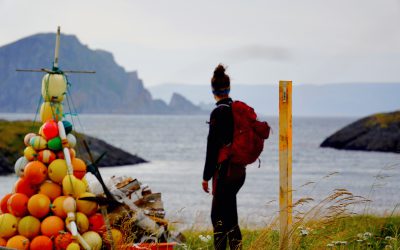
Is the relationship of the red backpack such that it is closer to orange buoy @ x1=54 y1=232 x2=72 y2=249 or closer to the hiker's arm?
the hiker's arm

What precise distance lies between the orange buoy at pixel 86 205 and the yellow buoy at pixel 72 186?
0.21ft

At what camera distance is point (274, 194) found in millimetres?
46500

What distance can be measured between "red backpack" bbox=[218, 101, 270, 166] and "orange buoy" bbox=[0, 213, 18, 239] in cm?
209

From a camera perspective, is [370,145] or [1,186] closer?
[1,186]

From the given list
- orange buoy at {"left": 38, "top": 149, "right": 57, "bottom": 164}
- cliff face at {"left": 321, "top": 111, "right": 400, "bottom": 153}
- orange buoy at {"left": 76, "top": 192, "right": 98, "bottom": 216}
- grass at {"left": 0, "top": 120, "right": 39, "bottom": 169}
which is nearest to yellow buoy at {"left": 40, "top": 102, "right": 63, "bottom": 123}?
orange buoy at {"left": 38, "top": 149, "right": 57, "bottom": 164}

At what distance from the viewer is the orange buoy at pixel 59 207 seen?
305 inches

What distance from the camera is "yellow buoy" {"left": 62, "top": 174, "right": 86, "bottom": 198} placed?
7773 millimetres

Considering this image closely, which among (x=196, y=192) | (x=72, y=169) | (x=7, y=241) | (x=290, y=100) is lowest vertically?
(x=196, y=192)

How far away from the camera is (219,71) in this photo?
25.5 ft

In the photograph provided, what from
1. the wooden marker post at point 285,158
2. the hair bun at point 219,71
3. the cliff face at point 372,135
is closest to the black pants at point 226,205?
the wooden marker post at point 285,158

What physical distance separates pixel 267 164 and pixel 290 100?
7072 cm

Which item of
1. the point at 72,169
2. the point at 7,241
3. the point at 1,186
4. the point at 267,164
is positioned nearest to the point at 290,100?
the point at 72,169

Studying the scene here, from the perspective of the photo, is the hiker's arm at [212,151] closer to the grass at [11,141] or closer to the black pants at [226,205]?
the black pants at [226,205]

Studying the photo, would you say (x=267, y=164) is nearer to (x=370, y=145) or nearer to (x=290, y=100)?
(x=370, y=145)
